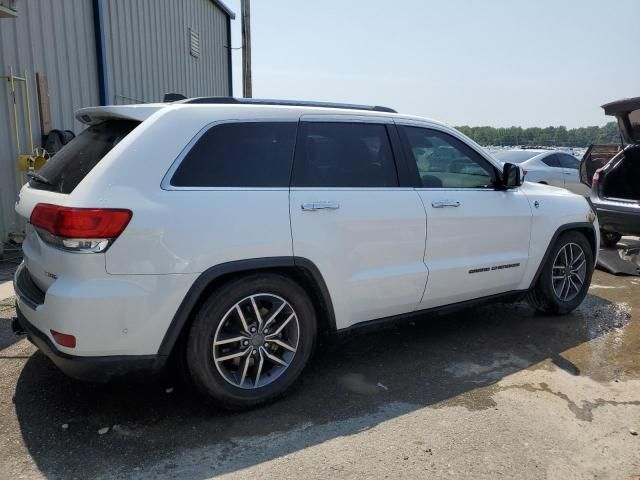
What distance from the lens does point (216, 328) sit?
293 centimetres

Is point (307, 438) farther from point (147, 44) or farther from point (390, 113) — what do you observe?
point (147, 44)

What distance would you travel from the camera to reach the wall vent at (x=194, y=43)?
496 inches

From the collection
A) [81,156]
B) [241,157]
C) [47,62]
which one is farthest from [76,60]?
[241,157]

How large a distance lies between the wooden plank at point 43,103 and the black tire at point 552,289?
6.69m

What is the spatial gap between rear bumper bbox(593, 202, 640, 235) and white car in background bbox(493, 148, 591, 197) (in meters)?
4.89

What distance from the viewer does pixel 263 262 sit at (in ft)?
9.84

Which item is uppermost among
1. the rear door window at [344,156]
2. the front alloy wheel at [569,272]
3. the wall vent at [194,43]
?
the wall vent at [194,43]

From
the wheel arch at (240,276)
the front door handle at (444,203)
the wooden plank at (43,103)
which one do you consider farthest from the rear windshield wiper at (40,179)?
the wooden plank at (43,103)

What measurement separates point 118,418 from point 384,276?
A: 1.83 metres

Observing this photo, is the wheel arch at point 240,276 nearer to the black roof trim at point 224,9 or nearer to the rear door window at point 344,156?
the rear door window at point 344,156

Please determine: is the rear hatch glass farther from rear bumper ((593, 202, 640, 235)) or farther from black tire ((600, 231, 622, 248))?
rear bumper ((593, 202, 640, 235))

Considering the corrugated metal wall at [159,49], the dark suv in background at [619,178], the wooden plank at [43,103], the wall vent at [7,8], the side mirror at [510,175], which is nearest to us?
the side mirror at [510,175]

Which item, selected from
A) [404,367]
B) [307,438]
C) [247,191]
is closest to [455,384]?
[404,367]

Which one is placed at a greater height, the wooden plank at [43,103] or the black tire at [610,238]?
the wooden plank at [43,103]
